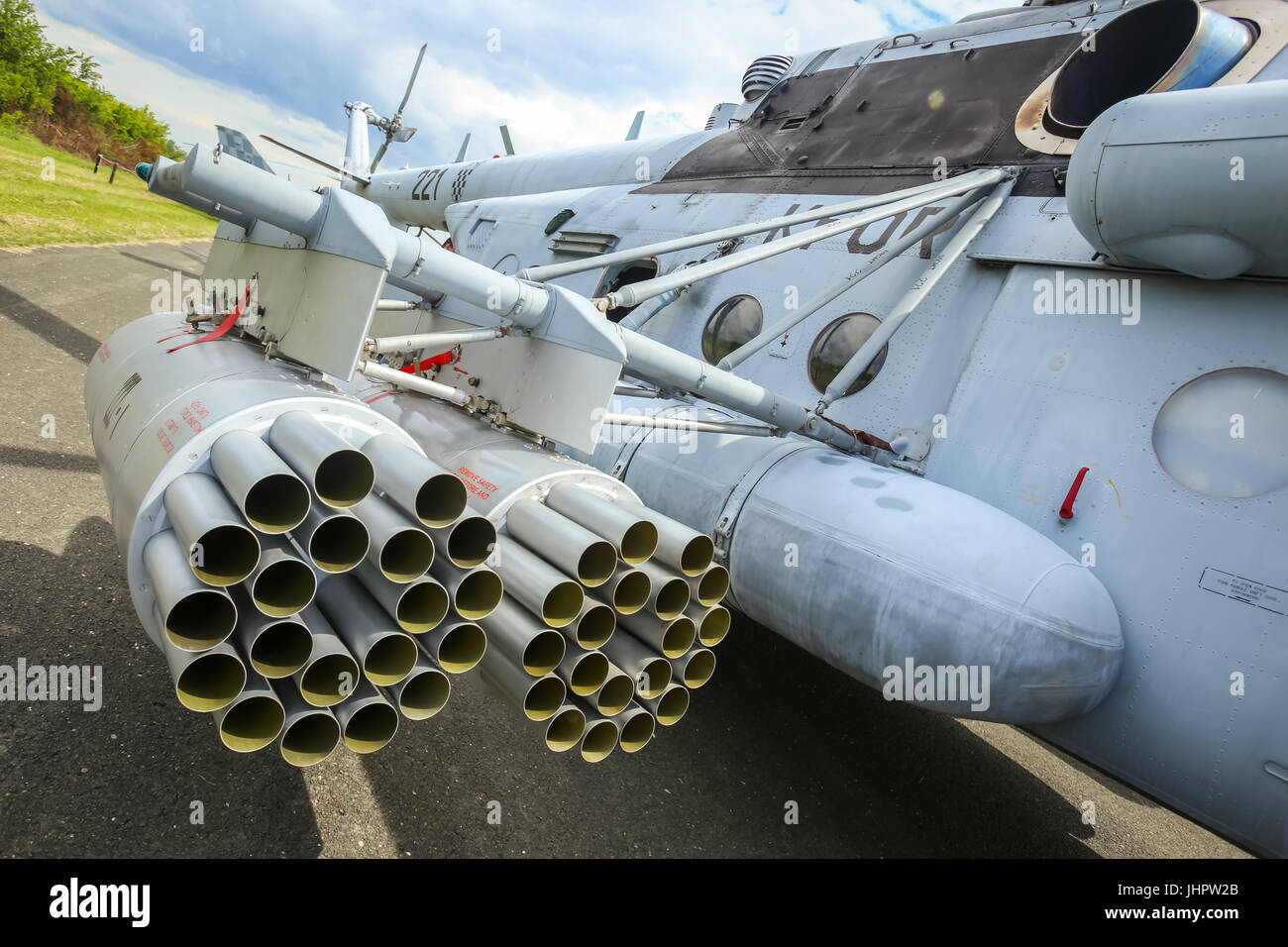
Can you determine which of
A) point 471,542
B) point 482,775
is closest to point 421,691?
point 471,542

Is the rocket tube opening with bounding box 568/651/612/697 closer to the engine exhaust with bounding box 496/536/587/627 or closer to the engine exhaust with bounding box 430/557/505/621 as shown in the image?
the engine exhaust with bounding box 496/536/587/627

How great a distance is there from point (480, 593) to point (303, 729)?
0.73 m

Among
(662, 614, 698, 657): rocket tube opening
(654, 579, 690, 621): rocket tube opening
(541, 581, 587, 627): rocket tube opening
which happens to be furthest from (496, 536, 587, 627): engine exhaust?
(662, 614, 698, 657): rocket tube opening

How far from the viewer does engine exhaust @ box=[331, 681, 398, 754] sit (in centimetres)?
262

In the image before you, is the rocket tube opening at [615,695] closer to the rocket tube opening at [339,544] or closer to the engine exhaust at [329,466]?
the rocket tube opening at [339,544]

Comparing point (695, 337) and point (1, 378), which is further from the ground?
point (695, 337)

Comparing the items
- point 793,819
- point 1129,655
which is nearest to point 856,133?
point 1129,655

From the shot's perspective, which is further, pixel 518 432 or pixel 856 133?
pixel 856 133

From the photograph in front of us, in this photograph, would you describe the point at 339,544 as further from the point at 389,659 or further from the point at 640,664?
the point at 640,664

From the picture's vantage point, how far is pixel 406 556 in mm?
2631

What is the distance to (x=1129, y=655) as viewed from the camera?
11.9 feet

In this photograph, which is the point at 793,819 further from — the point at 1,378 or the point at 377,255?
the point at 1,378

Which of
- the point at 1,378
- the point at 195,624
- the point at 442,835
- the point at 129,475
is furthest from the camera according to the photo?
the point at 1,378
